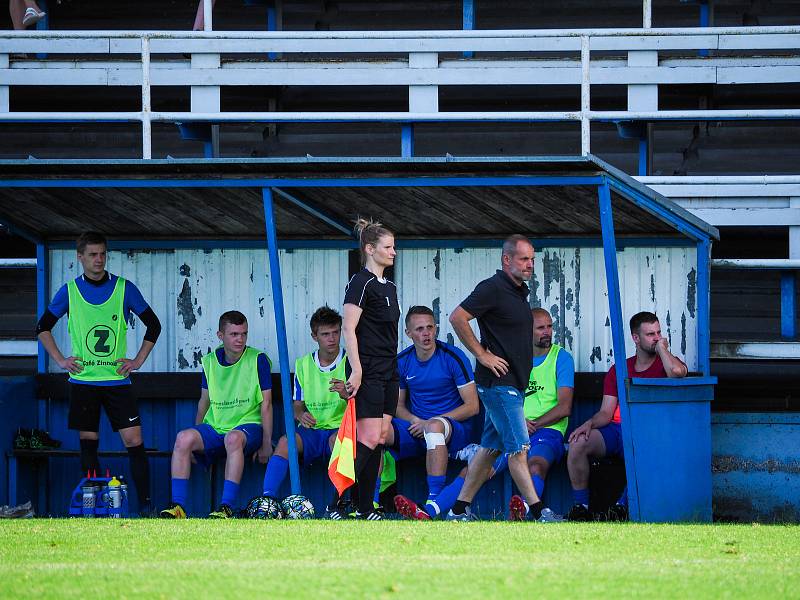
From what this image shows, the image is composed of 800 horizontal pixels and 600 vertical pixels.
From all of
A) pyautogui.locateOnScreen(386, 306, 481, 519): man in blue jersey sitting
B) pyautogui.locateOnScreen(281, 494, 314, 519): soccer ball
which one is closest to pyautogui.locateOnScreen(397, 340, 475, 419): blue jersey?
pyautogui.locateOnScreen(386, 306, 481, 519): man in blue jersey sitting

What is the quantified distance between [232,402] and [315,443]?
71 centimetres

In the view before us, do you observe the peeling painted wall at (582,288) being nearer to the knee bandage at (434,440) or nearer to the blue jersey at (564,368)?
the blue jersey at (564,368)

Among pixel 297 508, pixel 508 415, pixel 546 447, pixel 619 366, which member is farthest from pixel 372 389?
pixel 546 447

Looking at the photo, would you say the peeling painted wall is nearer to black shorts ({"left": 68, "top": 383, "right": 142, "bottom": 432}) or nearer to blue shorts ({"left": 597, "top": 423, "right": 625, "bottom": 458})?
blue shorts ({"left": 597, "top": 423, "right": 625, "bottom": 458})

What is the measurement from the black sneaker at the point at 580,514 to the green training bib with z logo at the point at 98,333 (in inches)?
132

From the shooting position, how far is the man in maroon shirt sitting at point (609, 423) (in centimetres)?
962

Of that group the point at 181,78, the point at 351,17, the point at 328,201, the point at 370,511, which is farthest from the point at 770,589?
the point at 351,17

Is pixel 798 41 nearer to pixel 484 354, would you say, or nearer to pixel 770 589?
pixel 484 354

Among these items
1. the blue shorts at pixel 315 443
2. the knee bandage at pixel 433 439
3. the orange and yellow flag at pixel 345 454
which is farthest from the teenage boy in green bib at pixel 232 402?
the orange and yellow flag at pixel 345 454

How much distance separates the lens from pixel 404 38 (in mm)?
11961

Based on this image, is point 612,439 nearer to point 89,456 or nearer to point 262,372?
point 262,372

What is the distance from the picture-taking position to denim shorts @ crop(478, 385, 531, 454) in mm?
8570

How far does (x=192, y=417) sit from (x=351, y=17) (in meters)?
5.37

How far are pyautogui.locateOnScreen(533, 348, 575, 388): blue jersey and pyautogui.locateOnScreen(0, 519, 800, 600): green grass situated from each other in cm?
177
